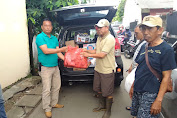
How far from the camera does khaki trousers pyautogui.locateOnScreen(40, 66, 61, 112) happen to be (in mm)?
2795

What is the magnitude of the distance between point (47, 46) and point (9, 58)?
1.84 metres

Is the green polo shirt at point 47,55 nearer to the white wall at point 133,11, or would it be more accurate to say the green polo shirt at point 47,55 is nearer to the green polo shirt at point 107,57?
the green polo shirt at point 107,57

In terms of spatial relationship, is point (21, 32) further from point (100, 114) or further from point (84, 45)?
point (100, 114)

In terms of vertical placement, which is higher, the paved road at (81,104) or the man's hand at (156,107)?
the man's hand at (156,107)

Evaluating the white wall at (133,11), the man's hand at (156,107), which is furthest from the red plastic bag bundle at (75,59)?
the white wall at (133,11)

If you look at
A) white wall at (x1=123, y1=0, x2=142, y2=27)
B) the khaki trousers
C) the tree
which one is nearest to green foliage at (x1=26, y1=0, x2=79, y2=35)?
the tree

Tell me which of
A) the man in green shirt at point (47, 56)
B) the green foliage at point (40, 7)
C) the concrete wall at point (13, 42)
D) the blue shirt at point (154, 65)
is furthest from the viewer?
the green foliage at point (40, 7)

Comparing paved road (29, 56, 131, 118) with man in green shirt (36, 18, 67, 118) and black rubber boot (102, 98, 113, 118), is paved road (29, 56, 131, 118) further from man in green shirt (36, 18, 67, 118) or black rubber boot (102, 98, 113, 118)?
man in green shirt (36, 18, 67, 118)

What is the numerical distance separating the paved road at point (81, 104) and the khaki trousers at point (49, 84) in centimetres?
28

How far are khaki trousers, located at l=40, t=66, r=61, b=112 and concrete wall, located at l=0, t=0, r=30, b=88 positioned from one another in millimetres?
1608

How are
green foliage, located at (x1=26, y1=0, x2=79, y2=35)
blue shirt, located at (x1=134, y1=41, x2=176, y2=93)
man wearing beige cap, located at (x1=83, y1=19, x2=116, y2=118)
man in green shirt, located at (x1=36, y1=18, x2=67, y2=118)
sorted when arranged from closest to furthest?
blue shirt, located at (x1=134, y1=41, x2=176, y2=93), man wearing beige cap, located at (x1=83, y1=19, x2=116, y2=118), man in green shirt, located at (x1=36, y1=18, x2=67, y2=118), green foliage, located at (x1=26, y1=0, x2=79, y2=35)

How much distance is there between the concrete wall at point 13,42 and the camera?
→ 12.1ft

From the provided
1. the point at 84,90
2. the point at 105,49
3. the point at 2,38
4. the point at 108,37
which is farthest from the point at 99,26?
the point at 2,38

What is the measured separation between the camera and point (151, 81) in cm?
171
